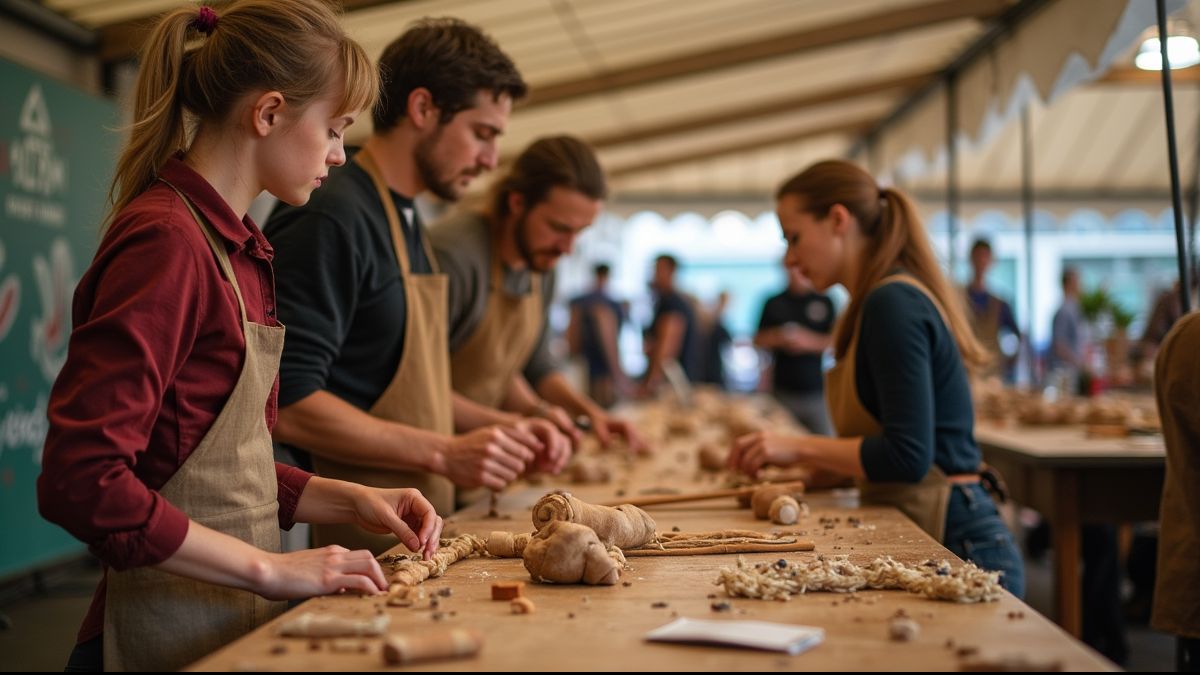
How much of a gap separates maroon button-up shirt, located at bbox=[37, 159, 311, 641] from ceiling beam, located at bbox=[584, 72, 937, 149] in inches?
338

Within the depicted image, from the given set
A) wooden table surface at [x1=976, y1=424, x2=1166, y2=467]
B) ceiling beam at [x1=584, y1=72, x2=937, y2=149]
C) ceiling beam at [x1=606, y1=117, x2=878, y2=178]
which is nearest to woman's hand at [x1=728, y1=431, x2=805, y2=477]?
wooden table surface at [x1=976, y1=424, x2=1166, y2=467]

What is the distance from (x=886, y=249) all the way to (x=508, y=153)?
24.2ft

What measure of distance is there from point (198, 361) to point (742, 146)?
11643 mm

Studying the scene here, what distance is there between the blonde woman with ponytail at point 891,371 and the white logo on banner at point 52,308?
3676mm

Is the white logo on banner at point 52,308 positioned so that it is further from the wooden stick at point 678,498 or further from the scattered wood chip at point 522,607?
the scattered wood chip at point 522,607

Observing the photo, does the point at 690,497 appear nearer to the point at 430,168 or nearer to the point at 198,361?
the point at 430,168

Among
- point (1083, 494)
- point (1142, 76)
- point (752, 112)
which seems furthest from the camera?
point (752, 112)

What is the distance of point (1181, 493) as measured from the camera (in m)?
2.12

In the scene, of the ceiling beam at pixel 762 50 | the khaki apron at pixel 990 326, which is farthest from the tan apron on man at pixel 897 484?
the khaki apron at pixel 990 326

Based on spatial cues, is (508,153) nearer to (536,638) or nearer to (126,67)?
(126,67)

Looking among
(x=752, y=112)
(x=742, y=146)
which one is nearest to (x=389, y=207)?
(x=752, y=112)

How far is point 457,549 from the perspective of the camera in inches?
69.6

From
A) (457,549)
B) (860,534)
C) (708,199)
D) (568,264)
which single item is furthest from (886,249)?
(708,199)

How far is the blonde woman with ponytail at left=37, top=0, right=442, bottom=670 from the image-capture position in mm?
1219
